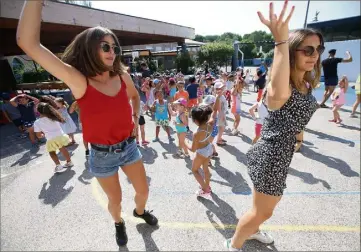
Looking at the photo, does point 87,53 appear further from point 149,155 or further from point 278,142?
point 149,155

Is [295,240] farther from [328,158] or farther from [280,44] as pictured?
[328,158]

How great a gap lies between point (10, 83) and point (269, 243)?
22492mm

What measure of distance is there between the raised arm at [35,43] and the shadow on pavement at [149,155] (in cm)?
357

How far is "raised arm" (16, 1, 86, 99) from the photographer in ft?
4.54

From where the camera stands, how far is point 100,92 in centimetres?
192

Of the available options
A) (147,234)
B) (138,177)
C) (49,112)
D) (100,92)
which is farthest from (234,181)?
(49,112)

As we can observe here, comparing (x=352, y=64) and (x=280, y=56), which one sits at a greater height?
(x=352, y=64)

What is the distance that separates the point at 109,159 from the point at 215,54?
26867 mm

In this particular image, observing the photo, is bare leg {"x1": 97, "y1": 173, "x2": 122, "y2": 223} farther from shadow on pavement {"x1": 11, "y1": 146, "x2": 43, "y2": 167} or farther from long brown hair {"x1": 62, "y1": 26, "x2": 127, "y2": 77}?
shadow on pavement {"x1": 11, "y1": 146, "x2": 43, "y2": 167}

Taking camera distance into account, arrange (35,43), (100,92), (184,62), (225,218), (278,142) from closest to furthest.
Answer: (35,43) → (278,142) → (100,92) → (225,218) → (184,62)

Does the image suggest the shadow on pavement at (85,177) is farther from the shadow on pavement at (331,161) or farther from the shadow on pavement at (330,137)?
the shadow on pavement at (330,137)

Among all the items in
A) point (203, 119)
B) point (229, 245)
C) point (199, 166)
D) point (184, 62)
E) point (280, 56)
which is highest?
point (184, 62)

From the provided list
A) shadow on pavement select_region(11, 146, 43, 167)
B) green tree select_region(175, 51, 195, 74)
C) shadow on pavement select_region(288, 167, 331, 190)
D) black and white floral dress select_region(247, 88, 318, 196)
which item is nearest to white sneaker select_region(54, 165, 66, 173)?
shadow on pavement select_region(11, 146, 43, 167)

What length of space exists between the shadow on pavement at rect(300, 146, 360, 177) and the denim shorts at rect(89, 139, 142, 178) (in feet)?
13.0
